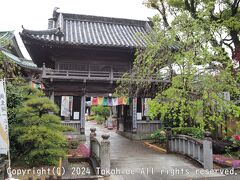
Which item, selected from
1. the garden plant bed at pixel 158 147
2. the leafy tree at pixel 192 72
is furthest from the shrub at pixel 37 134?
the garden plant bed at pixel 158 147

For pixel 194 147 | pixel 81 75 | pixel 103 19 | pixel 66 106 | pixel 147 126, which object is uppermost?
pixel 103 19

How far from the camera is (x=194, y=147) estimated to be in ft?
33.3

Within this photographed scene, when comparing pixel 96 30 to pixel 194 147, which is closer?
pixel 194 147

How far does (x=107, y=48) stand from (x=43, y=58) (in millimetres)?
5503

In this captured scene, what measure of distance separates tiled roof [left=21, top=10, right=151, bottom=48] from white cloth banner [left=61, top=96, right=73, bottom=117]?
13.9 feet

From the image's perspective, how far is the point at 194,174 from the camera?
28.3 ft

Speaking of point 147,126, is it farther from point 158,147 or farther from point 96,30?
point 96,30

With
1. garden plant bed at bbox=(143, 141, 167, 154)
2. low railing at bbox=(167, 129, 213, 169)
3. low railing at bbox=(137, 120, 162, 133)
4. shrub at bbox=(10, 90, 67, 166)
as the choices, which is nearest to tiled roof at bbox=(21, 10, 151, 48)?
low railing at bbox=(137, 120, 162, 133)

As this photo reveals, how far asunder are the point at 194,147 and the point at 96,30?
14.5 meters

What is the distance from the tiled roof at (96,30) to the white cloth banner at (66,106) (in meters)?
4.23

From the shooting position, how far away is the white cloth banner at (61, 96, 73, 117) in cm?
1638

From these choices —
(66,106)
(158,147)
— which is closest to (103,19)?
(66,106)

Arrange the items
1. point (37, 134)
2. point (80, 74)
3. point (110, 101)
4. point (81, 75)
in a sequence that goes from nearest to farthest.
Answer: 1. point (37, 134)
2. point (80, 74)
3. point (81, 75)
4. point (110, 101)

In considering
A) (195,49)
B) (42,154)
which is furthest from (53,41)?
(195,49)
